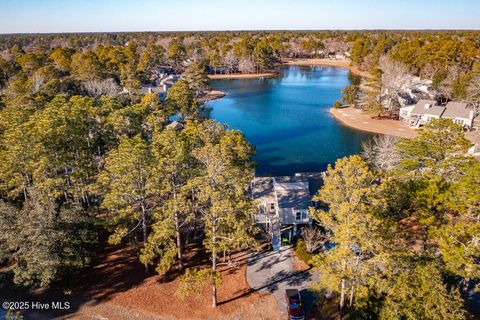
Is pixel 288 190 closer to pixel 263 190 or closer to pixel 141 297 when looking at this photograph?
pixel 263 190

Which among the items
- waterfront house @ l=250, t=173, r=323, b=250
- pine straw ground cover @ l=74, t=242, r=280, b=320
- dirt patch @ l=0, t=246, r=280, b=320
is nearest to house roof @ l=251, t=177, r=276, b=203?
waterfront house @ l=250, t=173, r=323, b=250

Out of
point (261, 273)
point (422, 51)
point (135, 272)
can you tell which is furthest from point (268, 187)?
point (422, 51)

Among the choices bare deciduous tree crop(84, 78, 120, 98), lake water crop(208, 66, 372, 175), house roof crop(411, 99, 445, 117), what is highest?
bare deciduous tree crop(84, 78, 120, 98)

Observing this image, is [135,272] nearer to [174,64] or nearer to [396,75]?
[396,75]

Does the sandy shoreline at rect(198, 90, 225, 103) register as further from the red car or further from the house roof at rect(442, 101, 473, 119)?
the red car

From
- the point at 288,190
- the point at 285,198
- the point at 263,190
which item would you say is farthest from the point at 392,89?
the point at 285,198

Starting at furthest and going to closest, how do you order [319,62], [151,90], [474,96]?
[319,62] < [151,90] < [474,96]

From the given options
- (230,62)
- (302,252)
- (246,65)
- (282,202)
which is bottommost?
(302,252)

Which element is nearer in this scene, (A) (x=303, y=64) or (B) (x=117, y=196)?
(B) (x=117, y=196)
